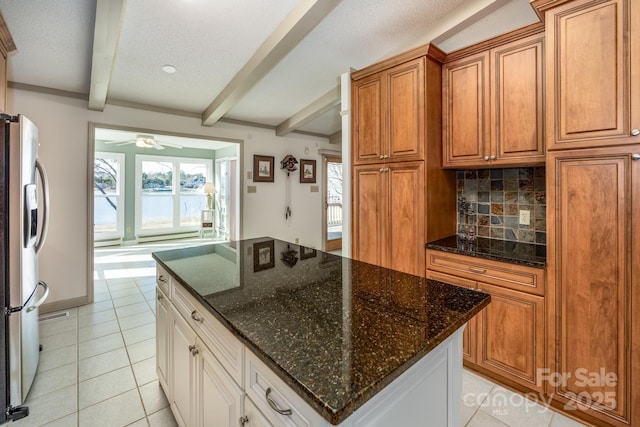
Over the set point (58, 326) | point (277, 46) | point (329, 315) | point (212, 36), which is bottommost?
point (58, 326)

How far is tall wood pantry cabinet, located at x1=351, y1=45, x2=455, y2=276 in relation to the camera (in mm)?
2330

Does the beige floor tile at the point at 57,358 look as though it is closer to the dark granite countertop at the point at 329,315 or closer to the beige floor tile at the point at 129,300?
the beige floor tile at the point at 129,300

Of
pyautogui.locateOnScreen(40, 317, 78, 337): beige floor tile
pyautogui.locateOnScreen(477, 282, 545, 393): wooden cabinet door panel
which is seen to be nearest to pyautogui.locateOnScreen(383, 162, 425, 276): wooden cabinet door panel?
pyautogui.locateOnScreen(477, 282, 545, 393): wooden cabinet door panel

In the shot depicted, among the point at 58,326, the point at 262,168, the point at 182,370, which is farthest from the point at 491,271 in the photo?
the point at 262,168

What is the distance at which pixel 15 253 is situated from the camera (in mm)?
1646

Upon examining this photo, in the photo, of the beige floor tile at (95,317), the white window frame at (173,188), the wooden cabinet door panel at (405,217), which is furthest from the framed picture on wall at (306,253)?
the white window frame at (173,188)

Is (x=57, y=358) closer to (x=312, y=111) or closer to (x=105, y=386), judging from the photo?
(x=105, y=386)

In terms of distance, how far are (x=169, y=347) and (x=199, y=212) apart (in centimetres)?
701

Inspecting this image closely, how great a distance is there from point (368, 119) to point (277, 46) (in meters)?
1.01

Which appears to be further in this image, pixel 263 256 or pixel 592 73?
pixel 263 256

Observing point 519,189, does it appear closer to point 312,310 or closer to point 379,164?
point 379,164

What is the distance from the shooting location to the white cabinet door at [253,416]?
0.81 metres

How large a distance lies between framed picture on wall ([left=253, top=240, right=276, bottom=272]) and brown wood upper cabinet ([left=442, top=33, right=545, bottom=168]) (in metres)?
1.56

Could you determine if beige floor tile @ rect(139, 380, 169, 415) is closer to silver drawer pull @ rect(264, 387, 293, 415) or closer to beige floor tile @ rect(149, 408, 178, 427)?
beige floor tile @ rect(149, 408, 178, 427)
